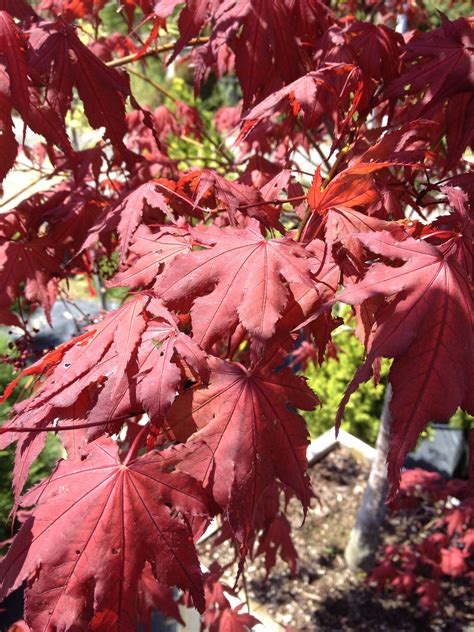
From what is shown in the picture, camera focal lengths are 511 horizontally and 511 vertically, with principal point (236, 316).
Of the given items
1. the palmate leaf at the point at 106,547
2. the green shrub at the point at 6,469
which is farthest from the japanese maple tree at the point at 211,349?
the green shrub at the point at 6,469

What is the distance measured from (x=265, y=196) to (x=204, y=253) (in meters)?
0.57

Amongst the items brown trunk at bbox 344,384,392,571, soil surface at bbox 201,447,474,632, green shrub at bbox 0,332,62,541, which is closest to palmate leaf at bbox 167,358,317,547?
green shrub at bbox 0,332,62,541

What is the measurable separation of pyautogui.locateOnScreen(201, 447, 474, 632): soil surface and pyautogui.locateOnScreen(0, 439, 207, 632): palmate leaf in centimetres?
181

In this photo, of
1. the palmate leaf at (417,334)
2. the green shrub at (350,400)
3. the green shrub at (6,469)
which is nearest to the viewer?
the palmate leaf at (417,334)

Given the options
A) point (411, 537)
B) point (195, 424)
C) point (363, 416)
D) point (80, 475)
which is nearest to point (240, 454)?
point (195, 424)

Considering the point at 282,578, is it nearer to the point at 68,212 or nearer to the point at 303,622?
the point at 303,622

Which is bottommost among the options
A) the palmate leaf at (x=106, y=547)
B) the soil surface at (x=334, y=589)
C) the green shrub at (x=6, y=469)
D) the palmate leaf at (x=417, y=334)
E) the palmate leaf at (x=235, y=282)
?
the soil surface at (x=334, y=589)

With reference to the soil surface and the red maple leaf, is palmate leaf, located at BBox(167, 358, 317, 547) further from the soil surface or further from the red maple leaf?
the soil surface

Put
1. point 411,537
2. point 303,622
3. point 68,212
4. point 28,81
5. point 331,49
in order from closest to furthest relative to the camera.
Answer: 1. point 28,81
2. point 331,49
3. point 68,212
4. point 303,622
5. point 411,537

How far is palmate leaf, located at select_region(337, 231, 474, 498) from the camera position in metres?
0.78

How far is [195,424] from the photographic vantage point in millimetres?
933

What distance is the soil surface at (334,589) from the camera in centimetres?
253

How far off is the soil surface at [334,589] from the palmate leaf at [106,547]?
1807 mm

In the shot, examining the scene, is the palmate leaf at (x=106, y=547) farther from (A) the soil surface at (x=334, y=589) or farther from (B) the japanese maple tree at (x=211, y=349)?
(A) the soil surface at (x=334, y=589)
